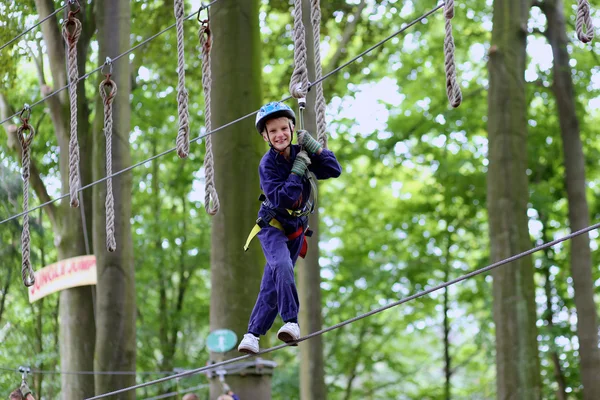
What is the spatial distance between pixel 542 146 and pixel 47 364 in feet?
29.1

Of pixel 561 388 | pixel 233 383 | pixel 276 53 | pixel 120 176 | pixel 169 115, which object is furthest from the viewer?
pixel 169 115

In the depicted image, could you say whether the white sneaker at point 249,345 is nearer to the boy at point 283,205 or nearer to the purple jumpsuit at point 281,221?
the boy at point 283,205

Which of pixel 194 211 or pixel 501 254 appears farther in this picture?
pixel 194 211

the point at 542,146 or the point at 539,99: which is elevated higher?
the point at 539,99

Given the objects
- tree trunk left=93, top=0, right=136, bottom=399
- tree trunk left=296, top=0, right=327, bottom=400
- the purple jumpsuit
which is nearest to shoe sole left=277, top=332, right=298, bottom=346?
the purple jumpsuit

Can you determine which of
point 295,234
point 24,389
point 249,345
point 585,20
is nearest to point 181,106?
point 295,234

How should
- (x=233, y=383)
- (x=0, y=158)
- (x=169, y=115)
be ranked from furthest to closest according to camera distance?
→ (x=169, y=115) → (x=0, y=158) → (x=233, y=383)

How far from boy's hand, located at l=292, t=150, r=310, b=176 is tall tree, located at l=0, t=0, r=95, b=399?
20.4 feet

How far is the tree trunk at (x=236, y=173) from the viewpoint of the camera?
749 centimetres

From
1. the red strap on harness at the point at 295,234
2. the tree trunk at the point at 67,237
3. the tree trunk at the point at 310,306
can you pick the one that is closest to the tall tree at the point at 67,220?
the tree trunk at the point at 67,237

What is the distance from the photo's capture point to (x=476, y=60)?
16.1 m

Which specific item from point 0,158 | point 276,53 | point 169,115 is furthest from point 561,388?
point 0,158

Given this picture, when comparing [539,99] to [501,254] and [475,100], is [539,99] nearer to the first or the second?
[475,100]

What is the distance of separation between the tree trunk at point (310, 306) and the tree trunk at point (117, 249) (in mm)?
1829
